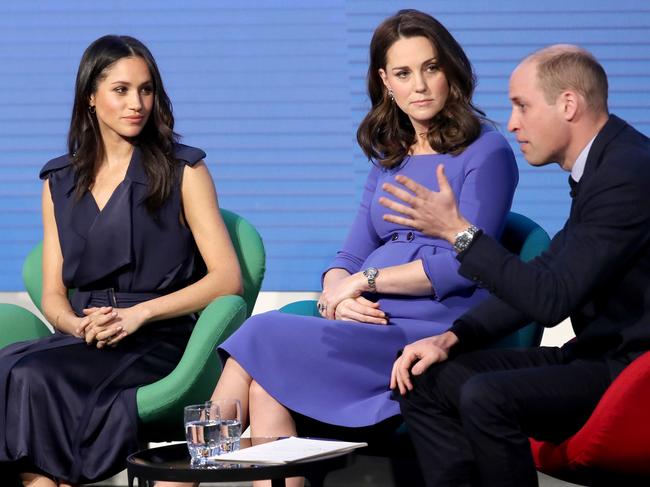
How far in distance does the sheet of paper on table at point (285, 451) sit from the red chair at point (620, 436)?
21.1 inches

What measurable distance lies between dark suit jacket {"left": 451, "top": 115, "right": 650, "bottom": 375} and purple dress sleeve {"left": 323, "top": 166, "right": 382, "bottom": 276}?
109cm

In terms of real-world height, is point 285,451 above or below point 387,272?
below

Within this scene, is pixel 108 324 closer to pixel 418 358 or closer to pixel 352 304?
pixel 352 304

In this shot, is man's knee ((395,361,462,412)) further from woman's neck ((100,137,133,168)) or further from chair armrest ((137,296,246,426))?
woman's neck ((100,137,133,168))

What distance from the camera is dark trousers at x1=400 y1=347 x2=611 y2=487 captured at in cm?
269

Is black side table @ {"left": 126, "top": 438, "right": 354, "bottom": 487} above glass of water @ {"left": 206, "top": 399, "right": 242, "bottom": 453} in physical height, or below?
below

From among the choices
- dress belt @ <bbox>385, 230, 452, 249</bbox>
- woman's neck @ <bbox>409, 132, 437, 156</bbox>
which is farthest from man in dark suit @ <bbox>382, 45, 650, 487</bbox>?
woman's neck @ <bbox>409, 132, 437, 156</bbox>

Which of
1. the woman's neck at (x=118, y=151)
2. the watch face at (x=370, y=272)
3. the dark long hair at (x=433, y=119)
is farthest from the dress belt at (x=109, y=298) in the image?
the dark long hair at (x=433, y=119)

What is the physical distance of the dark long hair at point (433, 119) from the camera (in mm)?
3672

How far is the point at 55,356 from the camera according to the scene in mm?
3701

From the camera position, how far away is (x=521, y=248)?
12.1 ft

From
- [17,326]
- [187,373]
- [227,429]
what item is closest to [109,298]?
[17,326]

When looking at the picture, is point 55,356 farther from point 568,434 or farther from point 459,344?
point 568,434

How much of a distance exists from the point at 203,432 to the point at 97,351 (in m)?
1.15
